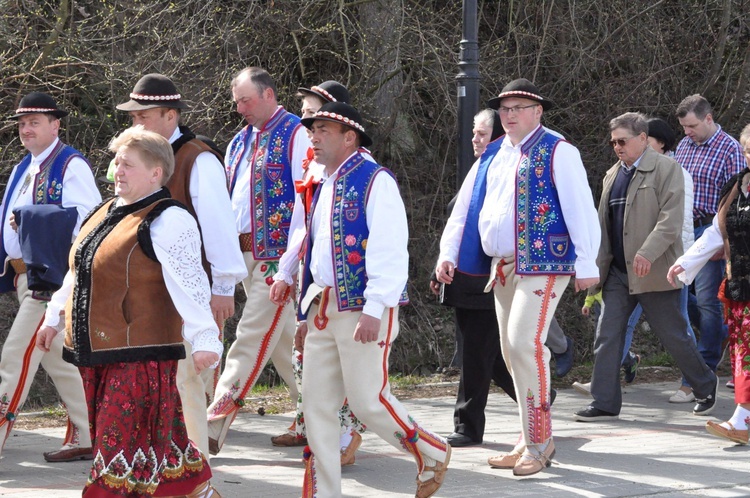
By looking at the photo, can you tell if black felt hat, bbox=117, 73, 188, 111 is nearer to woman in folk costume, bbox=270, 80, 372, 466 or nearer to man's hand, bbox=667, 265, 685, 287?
woman in folk costume, bbox=270, 80, 372, 466

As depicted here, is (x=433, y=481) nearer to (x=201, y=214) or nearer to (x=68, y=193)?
(x=201, y=214)

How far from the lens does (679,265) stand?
23.7 feet

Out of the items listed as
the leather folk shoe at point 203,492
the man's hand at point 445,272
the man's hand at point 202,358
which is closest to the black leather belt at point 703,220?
the man's hand at point 445,272

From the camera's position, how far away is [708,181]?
31.0ft

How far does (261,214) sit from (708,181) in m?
4.10

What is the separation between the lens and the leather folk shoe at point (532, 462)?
20.5ft

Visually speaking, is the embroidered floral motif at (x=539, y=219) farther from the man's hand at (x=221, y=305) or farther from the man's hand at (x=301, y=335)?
the man's hand at (x=221, y=305)

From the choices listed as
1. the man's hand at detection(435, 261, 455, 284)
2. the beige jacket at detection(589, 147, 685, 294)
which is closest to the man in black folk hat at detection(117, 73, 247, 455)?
the man's hand at detection(435, 261, 455, 284)

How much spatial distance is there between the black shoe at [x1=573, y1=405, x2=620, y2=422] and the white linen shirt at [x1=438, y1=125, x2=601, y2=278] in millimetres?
1839

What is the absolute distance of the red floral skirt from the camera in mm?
7141

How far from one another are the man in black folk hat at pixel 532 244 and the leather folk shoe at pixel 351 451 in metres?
0.75

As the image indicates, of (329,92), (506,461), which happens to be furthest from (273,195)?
(506,461)

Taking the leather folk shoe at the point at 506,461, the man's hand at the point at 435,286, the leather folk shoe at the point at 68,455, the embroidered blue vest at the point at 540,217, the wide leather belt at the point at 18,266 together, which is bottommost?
the leather folk shoe at the point at 68,455

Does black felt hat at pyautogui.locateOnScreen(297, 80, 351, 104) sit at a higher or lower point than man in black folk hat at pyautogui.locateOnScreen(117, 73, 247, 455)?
higher
